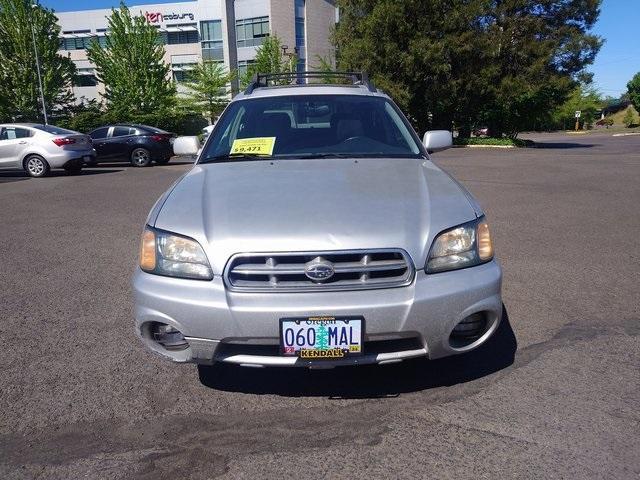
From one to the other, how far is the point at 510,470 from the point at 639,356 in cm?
A: 155

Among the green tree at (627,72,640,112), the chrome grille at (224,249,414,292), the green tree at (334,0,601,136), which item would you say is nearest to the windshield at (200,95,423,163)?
the chrome grille at (224,249,414,292)

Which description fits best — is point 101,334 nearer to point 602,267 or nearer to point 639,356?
point 639,356

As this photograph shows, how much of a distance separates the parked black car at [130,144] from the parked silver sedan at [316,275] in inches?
620

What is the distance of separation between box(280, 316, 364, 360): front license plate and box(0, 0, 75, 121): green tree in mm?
38414

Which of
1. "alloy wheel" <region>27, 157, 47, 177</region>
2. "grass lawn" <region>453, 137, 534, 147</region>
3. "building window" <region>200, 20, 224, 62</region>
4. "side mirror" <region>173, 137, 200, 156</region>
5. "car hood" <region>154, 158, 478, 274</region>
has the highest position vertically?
"building window" <region>200, 20, 224, 62</region>

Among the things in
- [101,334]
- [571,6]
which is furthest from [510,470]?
[571,6]

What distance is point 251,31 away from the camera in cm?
4994

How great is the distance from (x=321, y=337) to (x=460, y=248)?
839 millimetres

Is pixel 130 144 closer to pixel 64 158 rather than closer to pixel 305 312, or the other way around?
pixel 64 158

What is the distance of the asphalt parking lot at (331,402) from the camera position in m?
2.32

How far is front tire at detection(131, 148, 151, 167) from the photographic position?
697 inches

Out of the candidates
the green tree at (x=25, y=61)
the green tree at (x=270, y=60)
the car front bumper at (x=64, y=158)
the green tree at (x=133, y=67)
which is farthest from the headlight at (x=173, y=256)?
the green tree at (x=270, y=60)

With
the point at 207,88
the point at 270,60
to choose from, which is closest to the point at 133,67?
the point at 207,88

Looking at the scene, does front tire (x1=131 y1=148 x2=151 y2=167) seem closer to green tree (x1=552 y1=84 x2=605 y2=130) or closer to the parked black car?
the parked black car
